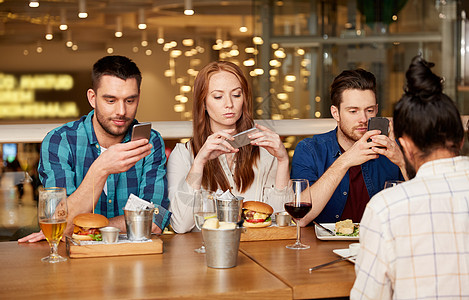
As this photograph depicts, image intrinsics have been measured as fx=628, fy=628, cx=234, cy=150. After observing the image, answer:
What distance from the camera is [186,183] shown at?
2441mm

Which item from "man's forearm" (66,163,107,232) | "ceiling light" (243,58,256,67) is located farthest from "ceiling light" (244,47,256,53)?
"man's forearm" (66,163,107,232)

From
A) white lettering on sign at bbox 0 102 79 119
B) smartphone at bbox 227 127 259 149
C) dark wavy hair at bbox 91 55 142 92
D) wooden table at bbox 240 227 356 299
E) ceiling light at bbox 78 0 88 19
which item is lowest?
wooden table at bbox 240 227 356 299

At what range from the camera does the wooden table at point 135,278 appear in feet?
4.73

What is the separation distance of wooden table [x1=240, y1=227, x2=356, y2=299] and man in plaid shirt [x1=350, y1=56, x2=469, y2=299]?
0.35 feet

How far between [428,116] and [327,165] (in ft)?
4.40

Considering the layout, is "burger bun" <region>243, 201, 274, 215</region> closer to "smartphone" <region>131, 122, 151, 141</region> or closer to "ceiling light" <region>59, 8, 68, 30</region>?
"smartphone" <region>131, 122, 151, 141</region>

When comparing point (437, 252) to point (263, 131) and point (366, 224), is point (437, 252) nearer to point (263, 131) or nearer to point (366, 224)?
point (366, 224)

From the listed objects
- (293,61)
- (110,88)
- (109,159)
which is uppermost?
(293,61)

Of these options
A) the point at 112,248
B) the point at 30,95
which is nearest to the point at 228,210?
the point at 112,248

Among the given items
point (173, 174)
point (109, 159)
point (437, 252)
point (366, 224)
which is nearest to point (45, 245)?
point (109, 159)

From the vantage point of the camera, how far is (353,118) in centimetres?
264

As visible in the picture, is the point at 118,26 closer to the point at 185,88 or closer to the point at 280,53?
the point at 185,88

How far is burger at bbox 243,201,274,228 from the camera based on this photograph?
6.68 ft

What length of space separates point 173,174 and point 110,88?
42 centimetres
